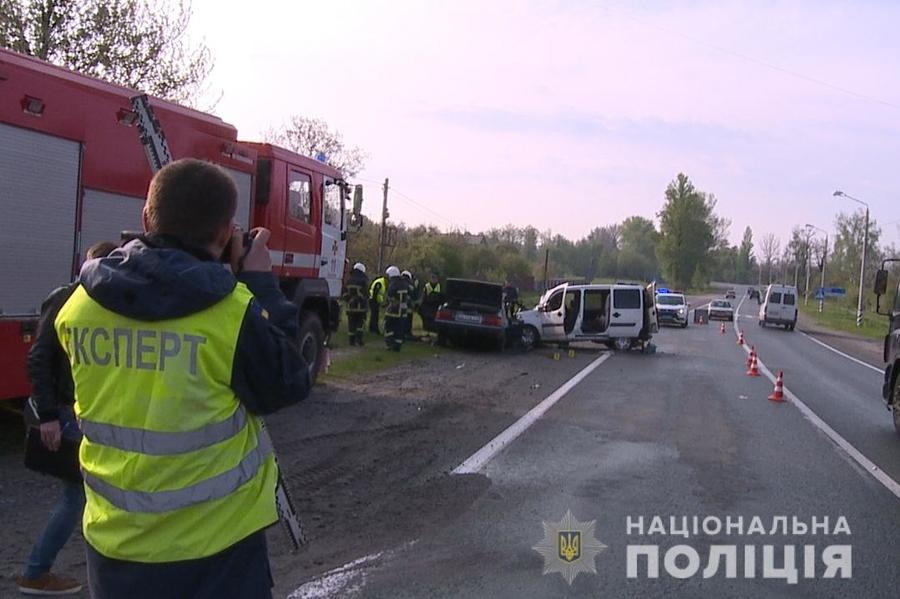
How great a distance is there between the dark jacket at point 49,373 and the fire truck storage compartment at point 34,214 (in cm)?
335

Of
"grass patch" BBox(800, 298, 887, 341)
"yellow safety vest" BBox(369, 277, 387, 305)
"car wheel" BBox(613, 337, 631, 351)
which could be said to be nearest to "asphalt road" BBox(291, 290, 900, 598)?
"yellow safety vest" BBox(369, 277, 387, 305)

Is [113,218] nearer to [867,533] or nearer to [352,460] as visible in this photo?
[352,460]

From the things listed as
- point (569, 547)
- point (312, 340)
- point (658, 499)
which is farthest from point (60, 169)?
point (658, 499)

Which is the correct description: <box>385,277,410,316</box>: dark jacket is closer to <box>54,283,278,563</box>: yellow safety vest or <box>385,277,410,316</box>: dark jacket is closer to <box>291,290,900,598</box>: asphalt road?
<box>291,290,900,598</box>: asphalt road

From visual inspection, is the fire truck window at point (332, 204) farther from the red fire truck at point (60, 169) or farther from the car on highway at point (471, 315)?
the car on highway at point (471, 315)

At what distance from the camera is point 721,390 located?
596 inches

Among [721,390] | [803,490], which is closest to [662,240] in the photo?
[721,390]

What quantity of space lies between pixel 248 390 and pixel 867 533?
5.42 m

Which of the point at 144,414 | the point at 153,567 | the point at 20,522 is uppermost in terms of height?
the point at 144,414

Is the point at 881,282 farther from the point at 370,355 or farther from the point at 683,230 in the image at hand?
the point at 683,230

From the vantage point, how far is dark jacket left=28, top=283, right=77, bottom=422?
394 centimetres

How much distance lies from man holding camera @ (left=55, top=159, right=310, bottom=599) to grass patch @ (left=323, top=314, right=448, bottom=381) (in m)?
11.3

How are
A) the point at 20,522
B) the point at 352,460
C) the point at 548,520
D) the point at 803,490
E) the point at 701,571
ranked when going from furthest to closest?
1. the point at 352,460
2. the point at 803,490
3. the point at 548,520
4. the point at 20,522
5. the point at 701,571

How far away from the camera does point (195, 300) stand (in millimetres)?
2293
